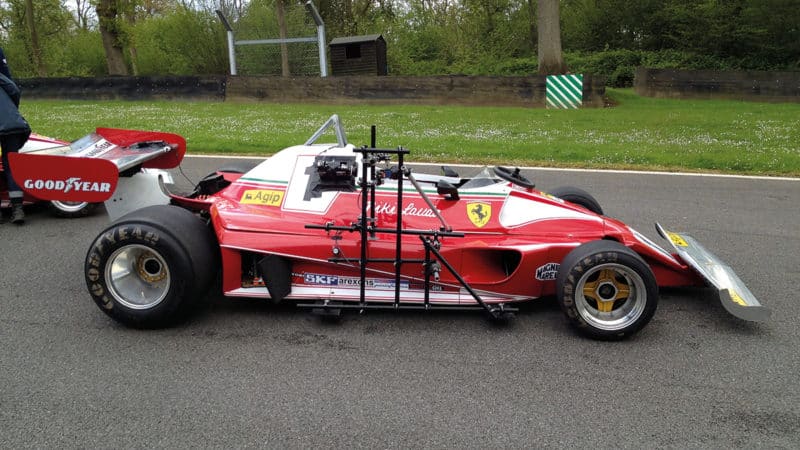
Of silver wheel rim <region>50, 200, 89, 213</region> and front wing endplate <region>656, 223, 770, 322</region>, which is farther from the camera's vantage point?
silver wheel rim <region>50, 200, 89, 213</region>

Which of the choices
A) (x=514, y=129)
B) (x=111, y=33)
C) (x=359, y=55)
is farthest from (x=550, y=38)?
(x=111, y=33)

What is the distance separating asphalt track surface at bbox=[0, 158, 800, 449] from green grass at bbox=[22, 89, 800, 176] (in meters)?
5.80

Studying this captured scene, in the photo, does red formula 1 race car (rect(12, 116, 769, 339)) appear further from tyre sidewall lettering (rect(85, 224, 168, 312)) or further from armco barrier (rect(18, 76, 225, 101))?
armco barrier (rect(18, 76, 225, 101))

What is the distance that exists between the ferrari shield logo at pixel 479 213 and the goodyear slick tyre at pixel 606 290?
25.6 inches

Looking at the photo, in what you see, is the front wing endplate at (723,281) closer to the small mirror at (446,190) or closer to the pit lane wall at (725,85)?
the small mirror at (446,190)

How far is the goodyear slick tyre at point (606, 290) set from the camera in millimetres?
3826

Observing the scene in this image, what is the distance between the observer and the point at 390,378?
3.51 m

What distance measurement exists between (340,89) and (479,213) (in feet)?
46.9

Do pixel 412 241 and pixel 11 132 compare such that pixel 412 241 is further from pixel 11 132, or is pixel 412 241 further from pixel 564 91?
pixel 564 91

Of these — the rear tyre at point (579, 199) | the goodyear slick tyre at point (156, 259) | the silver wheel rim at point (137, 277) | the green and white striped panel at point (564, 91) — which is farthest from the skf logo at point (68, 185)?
the green and white striped panel at point (564, 91)

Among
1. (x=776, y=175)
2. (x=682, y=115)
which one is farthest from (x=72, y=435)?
(x=682, y=115)

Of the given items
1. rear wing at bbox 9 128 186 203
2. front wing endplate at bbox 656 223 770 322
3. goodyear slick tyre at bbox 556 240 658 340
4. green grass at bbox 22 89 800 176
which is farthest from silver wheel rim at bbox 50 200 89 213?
front wing endplate at bbox 656 223 770 322

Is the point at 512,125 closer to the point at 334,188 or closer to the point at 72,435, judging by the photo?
the point at 334,188

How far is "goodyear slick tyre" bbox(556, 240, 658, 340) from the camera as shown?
3.83 meters
